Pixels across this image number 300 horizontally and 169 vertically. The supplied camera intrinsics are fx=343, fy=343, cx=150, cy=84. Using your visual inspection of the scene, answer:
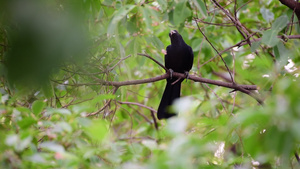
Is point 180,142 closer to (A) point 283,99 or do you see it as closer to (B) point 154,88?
(A) point 283,99

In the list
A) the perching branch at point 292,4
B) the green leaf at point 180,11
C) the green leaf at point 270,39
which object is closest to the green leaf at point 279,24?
the green leaf at point 270,39

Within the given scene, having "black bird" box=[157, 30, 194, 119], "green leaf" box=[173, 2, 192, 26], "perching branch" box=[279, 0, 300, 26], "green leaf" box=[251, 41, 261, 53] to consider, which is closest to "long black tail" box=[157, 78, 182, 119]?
"black bird" box=[157, 30, 194, 119]

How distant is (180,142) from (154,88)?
3.75 metres

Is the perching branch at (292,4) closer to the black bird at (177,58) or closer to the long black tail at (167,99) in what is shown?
the black bird at (177,58)

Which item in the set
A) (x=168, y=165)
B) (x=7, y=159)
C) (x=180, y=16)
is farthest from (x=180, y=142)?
(x=180, y=16)

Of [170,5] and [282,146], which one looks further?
[170,5]

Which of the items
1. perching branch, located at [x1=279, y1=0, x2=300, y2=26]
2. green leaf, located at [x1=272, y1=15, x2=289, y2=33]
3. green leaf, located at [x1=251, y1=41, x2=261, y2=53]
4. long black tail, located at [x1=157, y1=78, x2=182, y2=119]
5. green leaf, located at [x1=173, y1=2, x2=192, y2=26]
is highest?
green leaf, located at [x1=173, y1=2, x2=192, y2=26]

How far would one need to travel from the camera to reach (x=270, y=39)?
7.22 feet

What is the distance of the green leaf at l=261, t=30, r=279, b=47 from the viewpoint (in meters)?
2.17

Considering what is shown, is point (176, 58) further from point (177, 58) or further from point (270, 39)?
point (270, 39)

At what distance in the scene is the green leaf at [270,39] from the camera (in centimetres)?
217

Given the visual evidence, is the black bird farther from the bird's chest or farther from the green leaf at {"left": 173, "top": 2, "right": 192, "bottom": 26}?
the green leaf at {"left": 173, "top": 2, "right": 192, "bottom": 26}

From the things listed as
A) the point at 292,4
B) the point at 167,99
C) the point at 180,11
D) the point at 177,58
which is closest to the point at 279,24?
the point at 292,4

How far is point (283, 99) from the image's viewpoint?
2.98ft
